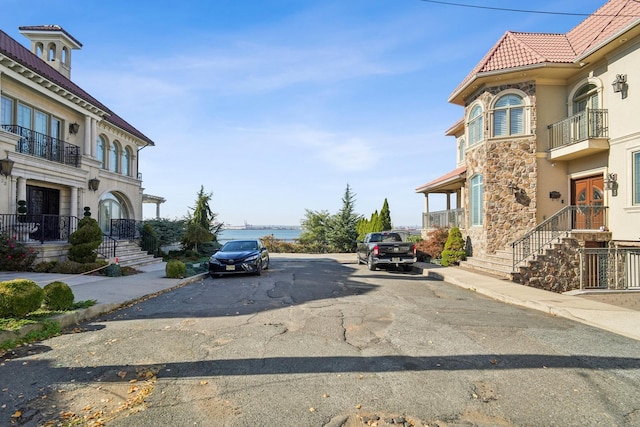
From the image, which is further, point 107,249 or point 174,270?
point 107,249

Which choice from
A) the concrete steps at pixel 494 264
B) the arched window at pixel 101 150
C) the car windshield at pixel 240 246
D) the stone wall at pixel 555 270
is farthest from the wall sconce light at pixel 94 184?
the stone wall at pixel 555 270

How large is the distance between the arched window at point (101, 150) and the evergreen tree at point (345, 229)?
59.6ft

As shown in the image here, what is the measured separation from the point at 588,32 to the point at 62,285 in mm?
21233

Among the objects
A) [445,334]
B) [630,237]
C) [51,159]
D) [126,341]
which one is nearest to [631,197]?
[630,237]

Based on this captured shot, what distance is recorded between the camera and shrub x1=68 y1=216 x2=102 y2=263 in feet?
45.4

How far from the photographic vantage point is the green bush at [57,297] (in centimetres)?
719

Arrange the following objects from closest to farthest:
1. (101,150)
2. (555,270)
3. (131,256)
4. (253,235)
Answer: (555,270), (131,256), (101,150), (253,235)

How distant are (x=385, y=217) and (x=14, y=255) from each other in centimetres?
2270

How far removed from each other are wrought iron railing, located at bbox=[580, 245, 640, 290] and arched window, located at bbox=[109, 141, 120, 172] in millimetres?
23745

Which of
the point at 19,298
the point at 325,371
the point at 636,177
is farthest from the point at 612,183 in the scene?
the point at 19,298

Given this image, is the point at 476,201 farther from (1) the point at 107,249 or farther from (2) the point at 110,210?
(2) the point at 110,210

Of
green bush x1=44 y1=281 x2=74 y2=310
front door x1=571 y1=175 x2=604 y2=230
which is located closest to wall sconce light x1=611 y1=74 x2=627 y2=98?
front door x1=571 y1=175 x2=604 y2=230

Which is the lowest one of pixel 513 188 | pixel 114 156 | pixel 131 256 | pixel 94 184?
pixel 131 256

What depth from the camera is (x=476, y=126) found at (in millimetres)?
17500
